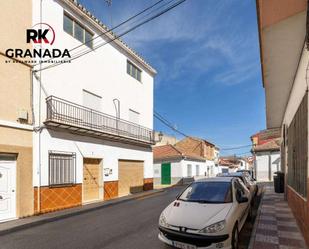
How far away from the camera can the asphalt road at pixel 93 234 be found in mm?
6309

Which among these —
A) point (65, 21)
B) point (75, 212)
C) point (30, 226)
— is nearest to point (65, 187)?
point (75, 212)

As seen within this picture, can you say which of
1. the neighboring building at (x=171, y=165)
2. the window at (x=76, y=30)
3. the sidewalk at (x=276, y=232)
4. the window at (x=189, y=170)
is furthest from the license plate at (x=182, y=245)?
the window at (x=189, y=170)

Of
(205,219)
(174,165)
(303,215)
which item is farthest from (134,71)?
(205,219)

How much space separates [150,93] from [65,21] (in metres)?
9.90

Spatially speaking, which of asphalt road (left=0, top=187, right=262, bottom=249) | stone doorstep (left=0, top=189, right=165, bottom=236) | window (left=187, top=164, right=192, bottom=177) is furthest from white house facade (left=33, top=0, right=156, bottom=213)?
window (left=187, top=164, right=192, bottom=177)

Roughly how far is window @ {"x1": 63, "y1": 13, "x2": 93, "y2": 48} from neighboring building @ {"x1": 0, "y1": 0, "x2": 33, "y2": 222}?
2.34 m

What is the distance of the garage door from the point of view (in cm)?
1658

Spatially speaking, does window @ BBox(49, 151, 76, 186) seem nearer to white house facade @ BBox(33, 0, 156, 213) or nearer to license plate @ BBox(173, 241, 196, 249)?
white house facade @ BBox(33, 0, 156, 213)

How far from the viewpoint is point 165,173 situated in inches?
1193

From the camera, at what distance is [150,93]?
21438mm

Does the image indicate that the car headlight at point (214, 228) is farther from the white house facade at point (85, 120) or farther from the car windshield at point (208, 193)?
the white house facade at point (85, 120)

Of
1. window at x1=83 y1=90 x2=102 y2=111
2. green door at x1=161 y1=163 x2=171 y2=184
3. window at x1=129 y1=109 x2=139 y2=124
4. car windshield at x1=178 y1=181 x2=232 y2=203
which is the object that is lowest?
green door at x1=161 y1=163 x2=171 y2=184

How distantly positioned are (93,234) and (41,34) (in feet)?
27.9

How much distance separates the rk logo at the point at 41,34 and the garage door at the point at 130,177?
8.23 metres
